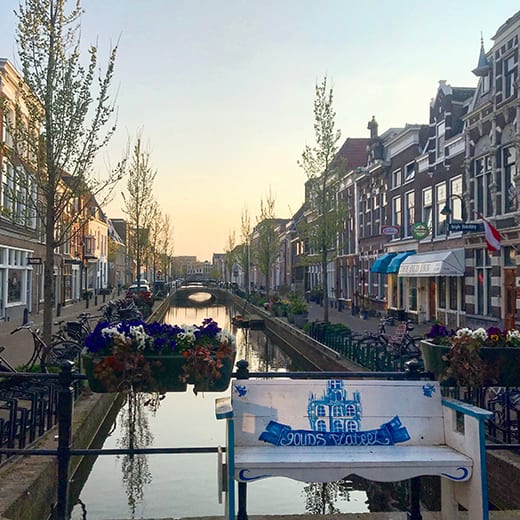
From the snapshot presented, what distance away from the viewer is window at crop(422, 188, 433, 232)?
81.6ft

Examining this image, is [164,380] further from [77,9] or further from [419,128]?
[419,128]

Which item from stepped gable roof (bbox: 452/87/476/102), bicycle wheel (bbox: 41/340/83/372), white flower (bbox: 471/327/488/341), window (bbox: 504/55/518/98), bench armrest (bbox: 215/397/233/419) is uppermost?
stepped gable roof (bbox: 452/87/476/102)

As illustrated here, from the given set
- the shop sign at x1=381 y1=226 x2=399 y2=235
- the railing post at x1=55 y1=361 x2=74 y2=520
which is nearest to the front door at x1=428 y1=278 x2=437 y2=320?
the shop sign at x1=381 y1=226 x2=399 y2=235

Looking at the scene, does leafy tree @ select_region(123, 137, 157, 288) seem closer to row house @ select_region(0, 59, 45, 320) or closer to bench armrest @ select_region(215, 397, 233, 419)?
row house @ select_region(0, 59, 45, 320)

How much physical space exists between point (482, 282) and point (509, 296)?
2.02m

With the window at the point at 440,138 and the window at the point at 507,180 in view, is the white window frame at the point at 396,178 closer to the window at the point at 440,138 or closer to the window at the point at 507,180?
the window at the point at 440,138

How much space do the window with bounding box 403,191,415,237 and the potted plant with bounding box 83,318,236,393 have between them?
24.4m

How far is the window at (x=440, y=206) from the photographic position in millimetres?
23500

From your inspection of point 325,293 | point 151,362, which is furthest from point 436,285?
point 151,362

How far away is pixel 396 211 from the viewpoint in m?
29.6

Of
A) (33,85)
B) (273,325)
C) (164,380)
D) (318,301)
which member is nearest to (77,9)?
(33,85)

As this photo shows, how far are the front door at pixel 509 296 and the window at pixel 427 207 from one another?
6.75m

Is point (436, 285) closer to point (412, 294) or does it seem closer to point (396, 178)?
point (412, 294)

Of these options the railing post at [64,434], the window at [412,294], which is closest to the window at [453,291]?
the window at [412,294]
